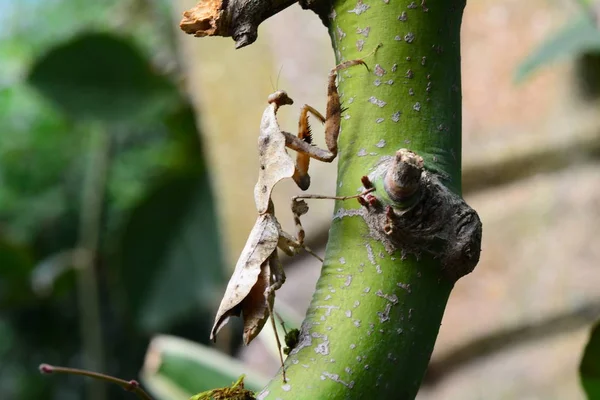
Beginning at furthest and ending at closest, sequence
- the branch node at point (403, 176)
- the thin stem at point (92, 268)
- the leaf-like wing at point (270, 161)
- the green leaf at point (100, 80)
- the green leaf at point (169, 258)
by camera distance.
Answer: the thin stem at point (92, 268) < the green leaf at point (169, 258) < the green leaf at point (100, 80) < the leaf-like wing at point (270, 161) < the branch node at point (403, 176)

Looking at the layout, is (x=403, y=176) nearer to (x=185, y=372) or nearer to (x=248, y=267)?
(x=248, y=267)

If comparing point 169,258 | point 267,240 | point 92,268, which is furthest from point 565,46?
point 92,268

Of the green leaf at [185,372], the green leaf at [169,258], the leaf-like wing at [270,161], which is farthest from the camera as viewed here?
the green leaf at [169,258]

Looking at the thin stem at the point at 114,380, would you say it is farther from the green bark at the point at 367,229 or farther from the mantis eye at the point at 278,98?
the mantis eye at the point at 278,98

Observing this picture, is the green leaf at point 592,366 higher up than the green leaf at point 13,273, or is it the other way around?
the green leaf at point 13,273

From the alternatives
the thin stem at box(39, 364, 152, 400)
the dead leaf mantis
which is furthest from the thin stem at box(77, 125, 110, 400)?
the thin stem at box(39, 364, 152, 400)

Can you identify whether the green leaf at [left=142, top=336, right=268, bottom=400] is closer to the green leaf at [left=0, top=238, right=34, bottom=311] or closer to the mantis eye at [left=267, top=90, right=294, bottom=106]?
the mantis eye at [left=267, top=90, right=294, bottom=106]

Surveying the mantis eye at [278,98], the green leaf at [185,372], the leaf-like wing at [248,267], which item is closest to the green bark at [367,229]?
the leaf-like wing at [248,267]
